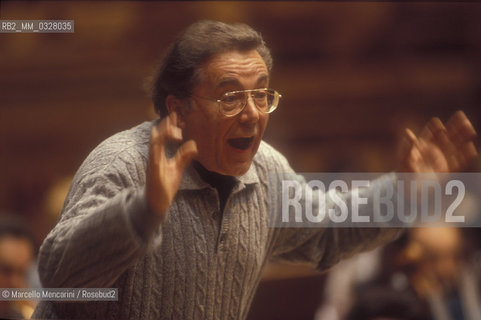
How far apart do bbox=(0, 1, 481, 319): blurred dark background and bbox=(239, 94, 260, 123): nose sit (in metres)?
0.26

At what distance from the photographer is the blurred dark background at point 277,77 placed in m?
1.81

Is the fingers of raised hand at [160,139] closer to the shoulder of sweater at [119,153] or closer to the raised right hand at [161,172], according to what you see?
the raised right hand at [161,172]

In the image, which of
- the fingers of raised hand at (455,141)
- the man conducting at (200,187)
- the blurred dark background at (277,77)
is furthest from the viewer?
the blurred dark background at (277,77)

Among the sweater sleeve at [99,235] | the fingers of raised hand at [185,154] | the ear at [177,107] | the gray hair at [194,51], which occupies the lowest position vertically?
the sweater sleeve at [99,235]

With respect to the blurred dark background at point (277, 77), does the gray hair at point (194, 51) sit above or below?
below

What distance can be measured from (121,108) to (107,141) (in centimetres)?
53

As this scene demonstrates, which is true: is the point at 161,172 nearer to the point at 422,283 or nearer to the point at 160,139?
the point at 160,139

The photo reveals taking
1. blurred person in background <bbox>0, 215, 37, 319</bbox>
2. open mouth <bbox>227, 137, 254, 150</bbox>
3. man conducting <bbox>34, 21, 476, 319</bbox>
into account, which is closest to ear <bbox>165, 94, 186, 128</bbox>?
man conducting <bbox>34, 21, 476, 319</bbox>

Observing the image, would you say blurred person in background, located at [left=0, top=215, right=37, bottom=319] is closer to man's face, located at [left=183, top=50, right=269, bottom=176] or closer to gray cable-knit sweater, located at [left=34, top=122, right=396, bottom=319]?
gray cable-knit sweater, located at [left=34, top=122, right=396, bottom=319]

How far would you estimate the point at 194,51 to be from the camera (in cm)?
140

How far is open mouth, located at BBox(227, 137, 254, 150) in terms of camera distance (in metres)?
1.40

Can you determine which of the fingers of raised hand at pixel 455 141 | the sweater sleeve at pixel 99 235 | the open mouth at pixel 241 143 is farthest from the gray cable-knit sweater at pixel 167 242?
the fingers of raised hand at pixel 455 141

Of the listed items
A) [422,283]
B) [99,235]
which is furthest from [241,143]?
[422,283]

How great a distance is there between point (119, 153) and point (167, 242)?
0.68 ft
